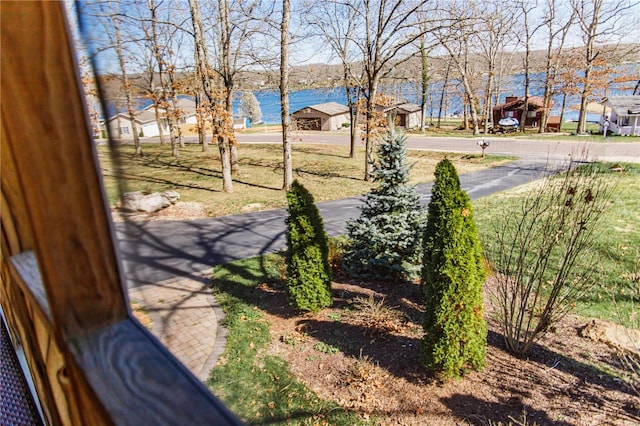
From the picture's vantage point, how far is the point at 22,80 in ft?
1.46

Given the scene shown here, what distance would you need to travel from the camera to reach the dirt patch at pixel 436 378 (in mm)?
3258

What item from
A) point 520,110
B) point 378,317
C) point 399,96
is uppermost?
point 399,96

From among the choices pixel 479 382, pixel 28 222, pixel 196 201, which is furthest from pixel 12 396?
pixel 196 201

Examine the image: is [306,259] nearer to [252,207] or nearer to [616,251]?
[616,251]

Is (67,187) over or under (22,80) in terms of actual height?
under

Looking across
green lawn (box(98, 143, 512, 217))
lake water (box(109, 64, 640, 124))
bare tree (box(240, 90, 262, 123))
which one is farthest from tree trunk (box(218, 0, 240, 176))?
bare tree (box(240, 90, 262, 123))

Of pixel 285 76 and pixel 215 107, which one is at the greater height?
pixel 285 76

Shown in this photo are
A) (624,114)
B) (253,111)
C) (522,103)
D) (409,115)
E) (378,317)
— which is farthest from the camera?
(253,111)

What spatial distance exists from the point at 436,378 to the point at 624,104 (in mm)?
32496

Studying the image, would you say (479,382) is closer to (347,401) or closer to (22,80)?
(347,401)

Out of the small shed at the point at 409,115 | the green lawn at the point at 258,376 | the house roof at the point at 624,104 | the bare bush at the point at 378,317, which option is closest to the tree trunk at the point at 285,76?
the green lawn at the point at 258,376

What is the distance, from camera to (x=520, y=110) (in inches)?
1532

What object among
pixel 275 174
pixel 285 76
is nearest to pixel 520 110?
pixel 275 174

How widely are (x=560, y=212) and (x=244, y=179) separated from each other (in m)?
12.4
